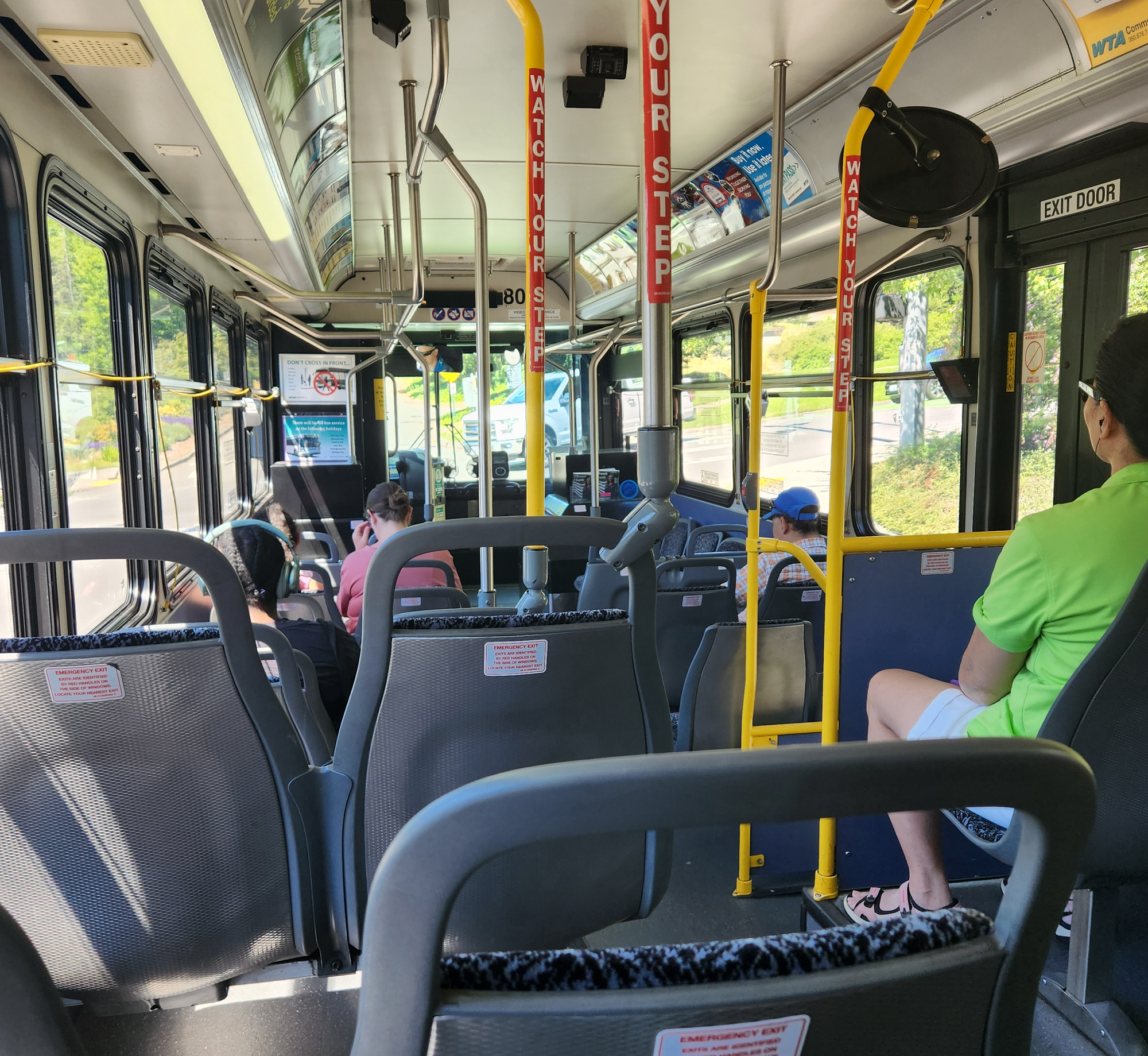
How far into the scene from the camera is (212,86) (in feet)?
7.73

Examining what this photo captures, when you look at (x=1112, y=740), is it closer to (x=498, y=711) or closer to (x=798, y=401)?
(x=498, y=711)

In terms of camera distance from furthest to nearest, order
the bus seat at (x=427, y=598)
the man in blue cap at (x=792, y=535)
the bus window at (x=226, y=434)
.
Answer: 1. the bus window at (x=226, y=434)
2. the man in blue cap at (x=792, y=535)
3. the bus seat at (x=427, y=598)

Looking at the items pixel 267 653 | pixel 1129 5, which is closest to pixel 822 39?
pixel 1129 5

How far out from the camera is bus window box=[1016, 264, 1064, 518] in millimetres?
3326

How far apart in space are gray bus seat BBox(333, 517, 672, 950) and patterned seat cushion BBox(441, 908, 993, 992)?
69cm

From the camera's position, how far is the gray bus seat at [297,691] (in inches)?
53.7

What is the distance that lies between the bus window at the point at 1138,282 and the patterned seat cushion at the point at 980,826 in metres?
2.10

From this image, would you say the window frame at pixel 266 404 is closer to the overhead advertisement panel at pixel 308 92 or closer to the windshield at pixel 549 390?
the windshield at pixel 549 390

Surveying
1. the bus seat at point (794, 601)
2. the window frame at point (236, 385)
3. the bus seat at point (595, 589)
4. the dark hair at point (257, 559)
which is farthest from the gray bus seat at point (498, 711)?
the window frame at point (236, 385)

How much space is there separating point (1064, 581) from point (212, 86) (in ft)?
8.08

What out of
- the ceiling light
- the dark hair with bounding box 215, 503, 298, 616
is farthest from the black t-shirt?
the ceiling light

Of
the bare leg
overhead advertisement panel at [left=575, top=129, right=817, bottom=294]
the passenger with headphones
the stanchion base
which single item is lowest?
the stanchion base

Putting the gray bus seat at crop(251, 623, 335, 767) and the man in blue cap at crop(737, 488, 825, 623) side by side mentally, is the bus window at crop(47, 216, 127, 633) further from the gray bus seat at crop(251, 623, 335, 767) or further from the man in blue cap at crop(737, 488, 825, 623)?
the man in blue cap at crop(737, 488, 825, 623)

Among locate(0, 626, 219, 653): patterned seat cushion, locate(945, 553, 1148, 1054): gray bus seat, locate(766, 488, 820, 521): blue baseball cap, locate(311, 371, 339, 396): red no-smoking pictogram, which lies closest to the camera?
locate(0, 626, 219, 653): patterned seat cushion
